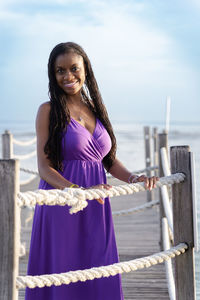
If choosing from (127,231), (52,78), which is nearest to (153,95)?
(127,231)

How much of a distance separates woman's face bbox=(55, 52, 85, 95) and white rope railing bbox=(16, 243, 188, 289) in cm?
87

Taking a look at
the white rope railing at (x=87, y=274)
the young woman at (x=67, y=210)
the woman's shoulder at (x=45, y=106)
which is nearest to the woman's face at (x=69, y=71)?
the young woman at (x=67, y=210)

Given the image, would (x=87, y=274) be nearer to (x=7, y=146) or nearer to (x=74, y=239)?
(x=74, y=239)

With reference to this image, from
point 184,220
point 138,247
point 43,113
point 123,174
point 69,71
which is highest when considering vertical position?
point 69,71

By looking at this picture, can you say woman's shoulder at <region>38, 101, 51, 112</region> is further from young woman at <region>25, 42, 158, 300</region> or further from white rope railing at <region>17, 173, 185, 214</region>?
white rope railing at <region>17, 173, 185, 214</region>

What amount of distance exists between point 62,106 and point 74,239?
607 millimetres

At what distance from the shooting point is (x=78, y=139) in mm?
2514

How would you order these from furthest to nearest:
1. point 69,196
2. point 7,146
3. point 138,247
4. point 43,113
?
point 7,146
point 138,247
point 43,113
point 69,196

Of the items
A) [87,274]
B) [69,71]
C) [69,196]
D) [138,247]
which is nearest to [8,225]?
[69,196]

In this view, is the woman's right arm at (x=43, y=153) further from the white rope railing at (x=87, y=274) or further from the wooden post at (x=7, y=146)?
the wooden post at (x=7, y=146)

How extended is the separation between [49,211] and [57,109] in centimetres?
46

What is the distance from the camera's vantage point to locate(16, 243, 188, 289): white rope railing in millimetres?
1672

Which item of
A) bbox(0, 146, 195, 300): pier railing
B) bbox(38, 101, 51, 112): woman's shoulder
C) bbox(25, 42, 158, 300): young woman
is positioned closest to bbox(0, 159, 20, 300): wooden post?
bbox(0, 146, 195, 300): pier railing

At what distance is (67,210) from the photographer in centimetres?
249
